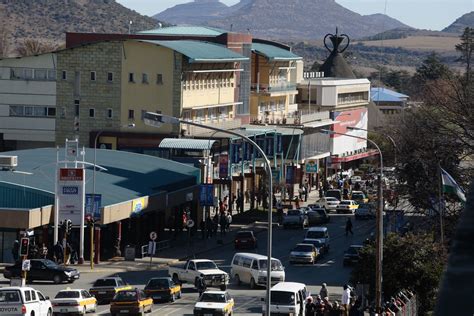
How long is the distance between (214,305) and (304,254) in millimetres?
18319

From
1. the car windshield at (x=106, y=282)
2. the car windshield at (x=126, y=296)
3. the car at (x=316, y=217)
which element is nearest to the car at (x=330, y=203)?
the car at (x=316, y=217)

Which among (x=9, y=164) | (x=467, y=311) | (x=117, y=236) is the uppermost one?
(x=467, y=311)

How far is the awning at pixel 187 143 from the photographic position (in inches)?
2837

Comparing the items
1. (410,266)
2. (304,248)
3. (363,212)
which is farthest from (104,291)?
(363,212)

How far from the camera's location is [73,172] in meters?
51.4

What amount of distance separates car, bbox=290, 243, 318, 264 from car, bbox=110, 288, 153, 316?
17900 mm

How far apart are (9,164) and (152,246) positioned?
6.76m

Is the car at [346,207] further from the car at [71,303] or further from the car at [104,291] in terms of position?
the car at [71,303]

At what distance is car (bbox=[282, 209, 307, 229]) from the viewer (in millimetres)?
70312

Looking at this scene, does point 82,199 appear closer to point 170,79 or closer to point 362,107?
point 170,79

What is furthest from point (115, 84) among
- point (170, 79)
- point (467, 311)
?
point (467, 311)

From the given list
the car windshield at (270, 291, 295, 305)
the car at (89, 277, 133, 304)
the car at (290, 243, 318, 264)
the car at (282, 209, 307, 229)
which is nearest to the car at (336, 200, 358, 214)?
the car at (282, 209, 307, 229)

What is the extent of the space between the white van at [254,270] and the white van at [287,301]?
700 centimetres

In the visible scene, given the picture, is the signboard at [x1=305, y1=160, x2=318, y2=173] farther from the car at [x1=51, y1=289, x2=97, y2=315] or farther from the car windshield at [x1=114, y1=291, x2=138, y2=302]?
the car at [x1=51, y1=289, x2=97, y2=315]
